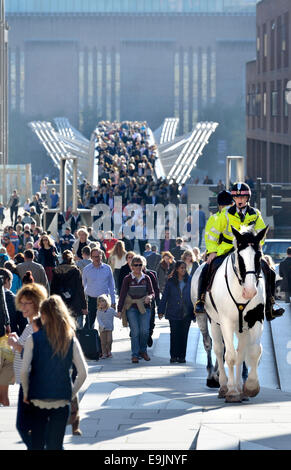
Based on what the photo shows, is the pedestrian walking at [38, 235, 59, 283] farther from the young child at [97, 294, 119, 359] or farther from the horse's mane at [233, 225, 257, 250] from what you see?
the horse's mane at [233, 225, 257, 250]

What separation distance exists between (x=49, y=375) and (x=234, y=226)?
536 cm

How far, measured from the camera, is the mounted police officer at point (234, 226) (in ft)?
42.8

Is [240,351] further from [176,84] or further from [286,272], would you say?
[176,84]

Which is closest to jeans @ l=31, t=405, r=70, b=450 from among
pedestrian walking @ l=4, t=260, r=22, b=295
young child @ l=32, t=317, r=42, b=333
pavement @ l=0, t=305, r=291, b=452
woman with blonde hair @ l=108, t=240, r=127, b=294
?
young child @ l=32, t=317, r=42, b=333

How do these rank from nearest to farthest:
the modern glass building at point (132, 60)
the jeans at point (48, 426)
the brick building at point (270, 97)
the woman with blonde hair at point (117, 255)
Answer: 1. the jeans at point (48, 426)
2. the woman with blonde hair at point (117, 255)
3. the brick building at point (270, 97)
4. the modern glass building at point (132, 60)

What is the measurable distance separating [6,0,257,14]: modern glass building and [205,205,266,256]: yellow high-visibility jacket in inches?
4467

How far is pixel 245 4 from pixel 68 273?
117 m

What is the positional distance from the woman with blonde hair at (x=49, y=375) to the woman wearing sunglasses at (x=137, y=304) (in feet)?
27.9

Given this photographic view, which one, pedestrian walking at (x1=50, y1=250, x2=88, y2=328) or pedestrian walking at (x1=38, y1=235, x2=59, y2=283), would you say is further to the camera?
pedestrian walking at (x1=38, y1=235, x2=59, y2=283)

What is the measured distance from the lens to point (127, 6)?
419 ft

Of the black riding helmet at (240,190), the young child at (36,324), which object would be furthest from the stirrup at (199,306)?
the young child at (36,324)

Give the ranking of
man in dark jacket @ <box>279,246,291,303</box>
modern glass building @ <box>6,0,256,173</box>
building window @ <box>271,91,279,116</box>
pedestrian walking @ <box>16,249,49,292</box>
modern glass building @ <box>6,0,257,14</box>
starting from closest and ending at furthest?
pedestrian walking @ <box>16,249,49,292</box>, man in dark jacket @ <box>279,246,291,303</box>, building window @ <box>271,91,279,116</box>, modern glass building @ <box>6,0,256,173</box>, modern glass building @ <box>6,0,257,14</box>

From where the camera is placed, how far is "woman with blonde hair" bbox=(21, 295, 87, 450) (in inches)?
316

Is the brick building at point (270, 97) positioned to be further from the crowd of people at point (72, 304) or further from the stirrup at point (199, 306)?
the stirrup at point (199, 306)
